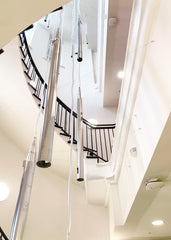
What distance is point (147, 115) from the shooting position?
225cm

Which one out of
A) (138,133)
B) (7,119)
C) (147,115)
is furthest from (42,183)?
(147,115)

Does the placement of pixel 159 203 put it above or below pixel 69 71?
below

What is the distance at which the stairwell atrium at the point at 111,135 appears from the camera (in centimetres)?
185

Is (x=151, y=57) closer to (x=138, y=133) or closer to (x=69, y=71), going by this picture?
(x=138, y=133)

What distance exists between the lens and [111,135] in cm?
667

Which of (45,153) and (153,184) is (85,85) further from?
(45,153)

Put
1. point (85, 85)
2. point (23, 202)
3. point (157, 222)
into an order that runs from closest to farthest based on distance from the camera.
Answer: point (23, 202)
point (157, 222)
point (85, 85)

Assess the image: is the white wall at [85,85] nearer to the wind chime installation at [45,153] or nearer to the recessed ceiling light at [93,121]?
the recessed ceiling light at [93,121]

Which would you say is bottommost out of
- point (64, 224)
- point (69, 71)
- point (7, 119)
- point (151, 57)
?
point (64, 224)

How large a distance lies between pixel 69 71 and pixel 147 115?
236 inches

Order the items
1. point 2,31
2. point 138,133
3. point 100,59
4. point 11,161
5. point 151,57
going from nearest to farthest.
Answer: point 2,31, point 151,57, point 138,133, point 11,161, point 100,59

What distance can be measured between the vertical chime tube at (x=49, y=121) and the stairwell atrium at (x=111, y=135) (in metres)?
0.34

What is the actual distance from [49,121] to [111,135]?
5615mm

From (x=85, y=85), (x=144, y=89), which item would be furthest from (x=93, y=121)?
(x=144, y=89)
